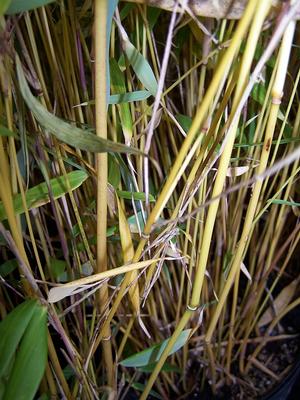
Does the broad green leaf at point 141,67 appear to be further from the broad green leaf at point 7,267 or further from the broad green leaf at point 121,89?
the broad green leaf at point 7,267

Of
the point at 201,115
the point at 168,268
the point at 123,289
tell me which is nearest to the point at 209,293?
the point at 168,268

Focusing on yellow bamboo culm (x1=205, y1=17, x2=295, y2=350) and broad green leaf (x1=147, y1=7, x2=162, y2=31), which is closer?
yellow bamboo culm (x1=205, y1=17, x2=295, y2=350)

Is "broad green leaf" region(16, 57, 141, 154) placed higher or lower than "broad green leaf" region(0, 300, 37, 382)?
higher

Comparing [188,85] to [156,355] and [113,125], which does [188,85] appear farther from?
[156,355]

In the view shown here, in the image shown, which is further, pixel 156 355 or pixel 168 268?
pixel 168 268

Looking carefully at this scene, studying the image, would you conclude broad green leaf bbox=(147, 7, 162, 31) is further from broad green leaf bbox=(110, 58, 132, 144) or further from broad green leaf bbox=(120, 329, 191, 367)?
broad green leaf bbox=(120, 329, 191, 367)

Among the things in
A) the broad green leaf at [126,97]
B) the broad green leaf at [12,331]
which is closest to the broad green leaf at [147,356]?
the broad green leaf at [12,331]

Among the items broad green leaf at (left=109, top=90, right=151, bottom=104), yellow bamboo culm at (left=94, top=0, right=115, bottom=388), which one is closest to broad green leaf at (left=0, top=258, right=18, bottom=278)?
yellow bamboo culm at (left=94, top=0, right=115, bottom=388)
